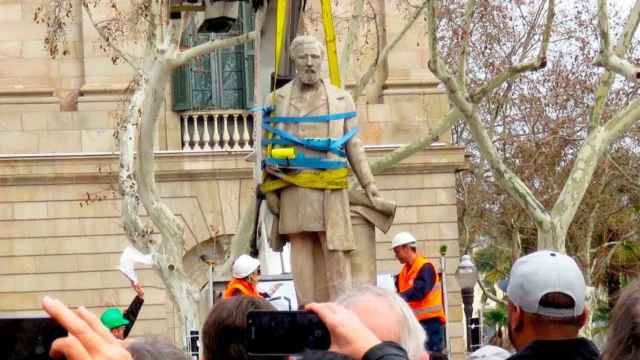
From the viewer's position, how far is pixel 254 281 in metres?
15.0

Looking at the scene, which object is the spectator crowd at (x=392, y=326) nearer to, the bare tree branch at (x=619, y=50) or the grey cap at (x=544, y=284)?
the grey cap at (x=544, y=284)

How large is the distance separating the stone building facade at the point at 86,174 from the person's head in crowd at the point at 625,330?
1024 inches

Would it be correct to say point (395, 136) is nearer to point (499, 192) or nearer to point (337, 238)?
point (499, 192)

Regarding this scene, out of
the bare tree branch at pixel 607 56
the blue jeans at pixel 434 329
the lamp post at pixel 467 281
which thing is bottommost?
the lamp post at pixel 467 281

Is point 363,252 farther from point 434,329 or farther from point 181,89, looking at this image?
point 181,89

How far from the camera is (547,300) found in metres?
6.21

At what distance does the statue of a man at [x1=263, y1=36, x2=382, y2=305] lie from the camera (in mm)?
13773

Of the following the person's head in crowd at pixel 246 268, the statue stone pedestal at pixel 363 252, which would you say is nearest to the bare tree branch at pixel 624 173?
the statue stone pedestal at pixel 363 252

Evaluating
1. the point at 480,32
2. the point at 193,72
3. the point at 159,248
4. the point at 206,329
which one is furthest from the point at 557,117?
the point at 206,329

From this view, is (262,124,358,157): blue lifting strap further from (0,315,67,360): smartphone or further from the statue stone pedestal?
(0,315,67,360): smartphone

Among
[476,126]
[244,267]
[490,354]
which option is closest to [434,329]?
[244,267]

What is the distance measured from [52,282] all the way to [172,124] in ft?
10.5

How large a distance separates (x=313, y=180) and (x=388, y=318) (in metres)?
8.08

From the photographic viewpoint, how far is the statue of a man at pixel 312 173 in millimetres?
Answer: 13773
